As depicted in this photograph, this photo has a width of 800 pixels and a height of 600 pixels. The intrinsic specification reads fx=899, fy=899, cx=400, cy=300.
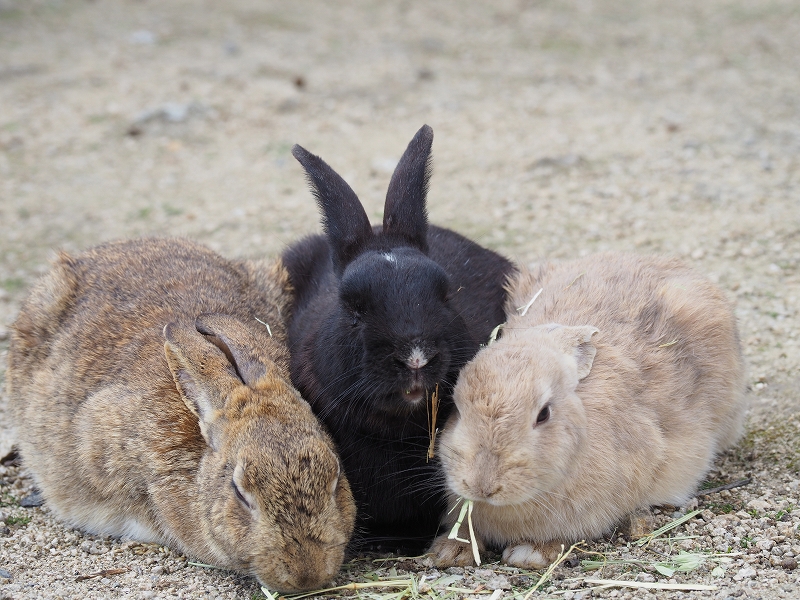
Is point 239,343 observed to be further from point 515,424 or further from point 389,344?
point 515,424

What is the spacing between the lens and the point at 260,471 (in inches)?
184

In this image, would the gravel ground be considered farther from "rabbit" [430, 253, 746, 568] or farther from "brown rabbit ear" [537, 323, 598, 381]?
"brown rabbit ear" [537, 323, 598, 381]

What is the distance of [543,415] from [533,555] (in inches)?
36.2

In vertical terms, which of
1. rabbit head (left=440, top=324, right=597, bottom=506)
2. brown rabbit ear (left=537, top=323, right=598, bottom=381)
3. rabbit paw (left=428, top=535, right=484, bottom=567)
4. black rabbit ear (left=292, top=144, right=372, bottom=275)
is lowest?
rabbit paw (left=428, top=535, right=484, bottom=567)

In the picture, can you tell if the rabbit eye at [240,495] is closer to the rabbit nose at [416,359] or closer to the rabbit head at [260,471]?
the rabbit head at [260,471]

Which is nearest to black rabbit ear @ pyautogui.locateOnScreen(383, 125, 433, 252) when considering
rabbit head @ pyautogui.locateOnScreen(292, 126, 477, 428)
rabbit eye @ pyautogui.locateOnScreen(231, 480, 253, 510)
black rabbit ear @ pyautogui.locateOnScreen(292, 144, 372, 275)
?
rabbit head @ pyautogui.locateOnScreen(292, 126, 477, 428)

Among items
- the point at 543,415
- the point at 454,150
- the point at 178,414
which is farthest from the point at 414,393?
the point at 454,150

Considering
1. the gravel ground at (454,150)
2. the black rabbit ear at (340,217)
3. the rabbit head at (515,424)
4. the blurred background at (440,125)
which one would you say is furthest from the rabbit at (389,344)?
the blurred background at (440,125)

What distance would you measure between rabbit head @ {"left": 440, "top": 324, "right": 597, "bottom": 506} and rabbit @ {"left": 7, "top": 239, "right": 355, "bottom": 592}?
2.44 feet

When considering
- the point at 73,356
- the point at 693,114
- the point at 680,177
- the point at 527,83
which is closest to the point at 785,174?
the point at 680,177

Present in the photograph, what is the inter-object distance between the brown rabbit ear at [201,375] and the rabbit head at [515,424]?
129 centimetres

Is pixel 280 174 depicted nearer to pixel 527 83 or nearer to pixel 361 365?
pixel 527 83

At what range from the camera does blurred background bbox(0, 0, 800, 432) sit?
30.7 ft

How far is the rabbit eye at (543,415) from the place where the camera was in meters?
4.95
